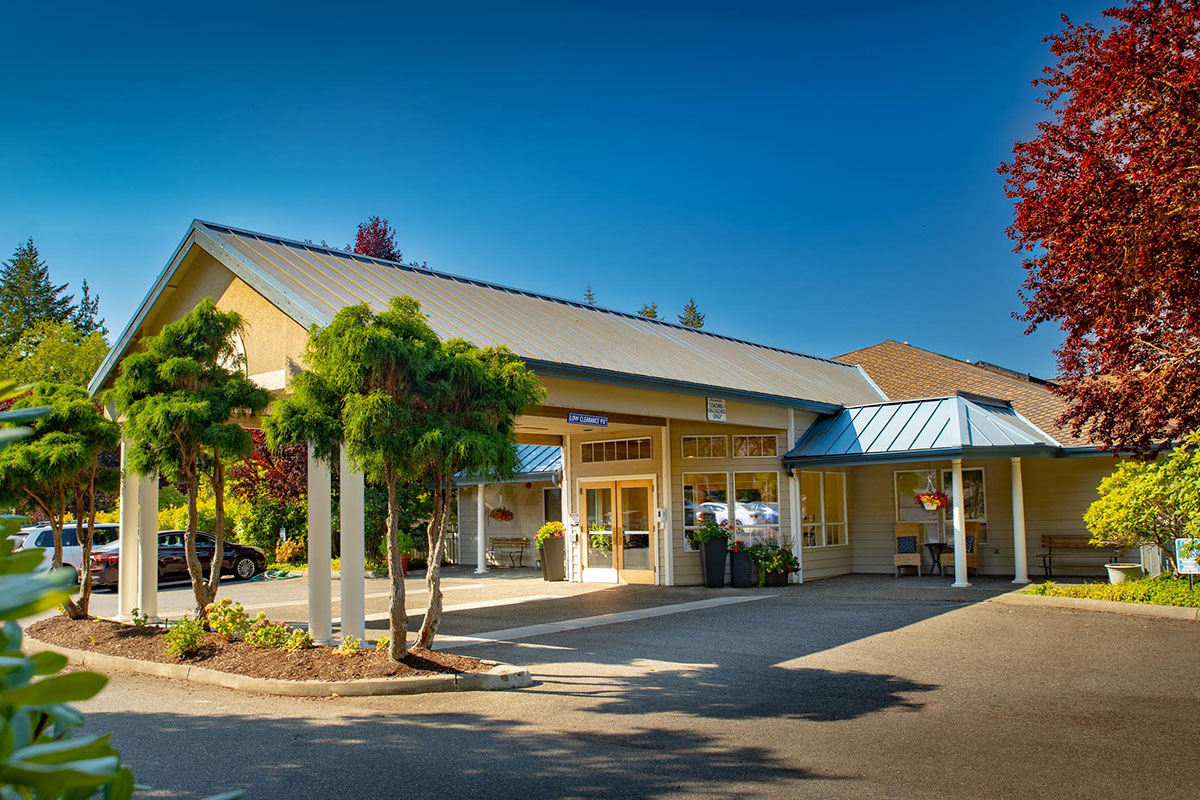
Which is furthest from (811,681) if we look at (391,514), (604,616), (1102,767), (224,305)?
(224,305)

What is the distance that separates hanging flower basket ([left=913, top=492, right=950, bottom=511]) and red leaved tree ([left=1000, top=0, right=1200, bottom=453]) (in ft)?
37.2

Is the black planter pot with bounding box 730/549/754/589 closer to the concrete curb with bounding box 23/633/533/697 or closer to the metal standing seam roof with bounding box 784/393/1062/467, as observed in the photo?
the metal standing seam roof with bounding box 784/393/1062/467

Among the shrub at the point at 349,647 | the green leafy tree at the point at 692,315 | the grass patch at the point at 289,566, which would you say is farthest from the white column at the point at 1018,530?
the green leafy tree at the point at 692,315

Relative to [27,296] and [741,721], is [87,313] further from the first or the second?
[741,721]

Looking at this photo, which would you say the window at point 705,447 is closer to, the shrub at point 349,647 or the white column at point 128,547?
the white column at point 128,547

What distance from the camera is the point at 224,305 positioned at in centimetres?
1370

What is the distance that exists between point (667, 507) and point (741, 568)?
6.94 feet

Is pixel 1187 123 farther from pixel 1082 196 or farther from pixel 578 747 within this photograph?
pixel 578 747

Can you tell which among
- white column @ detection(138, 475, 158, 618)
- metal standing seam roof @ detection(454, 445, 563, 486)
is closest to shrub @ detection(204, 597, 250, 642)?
white column @ detection(138, 475, 158, 618)

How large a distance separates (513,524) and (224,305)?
16687 mm

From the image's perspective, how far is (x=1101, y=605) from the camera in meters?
15.1

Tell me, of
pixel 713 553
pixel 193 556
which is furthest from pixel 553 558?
pixel 193 556

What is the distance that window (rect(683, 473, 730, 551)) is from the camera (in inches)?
816

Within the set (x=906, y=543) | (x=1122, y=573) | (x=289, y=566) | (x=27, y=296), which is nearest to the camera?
(x=1122, y=573)
